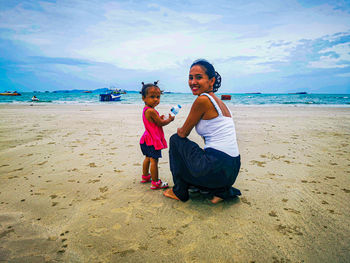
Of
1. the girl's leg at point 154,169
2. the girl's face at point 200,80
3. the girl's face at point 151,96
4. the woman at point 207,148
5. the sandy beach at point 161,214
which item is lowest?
the sandy beach at point 161,214

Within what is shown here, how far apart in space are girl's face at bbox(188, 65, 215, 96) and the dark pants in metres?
0.66

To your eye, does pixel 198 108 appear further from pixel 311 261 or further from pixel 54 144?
pixel 54 144

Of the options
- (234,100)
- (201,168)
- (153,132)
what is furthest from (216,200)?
(234,100)

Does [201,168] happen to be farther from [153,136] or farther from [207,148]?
[153,136]

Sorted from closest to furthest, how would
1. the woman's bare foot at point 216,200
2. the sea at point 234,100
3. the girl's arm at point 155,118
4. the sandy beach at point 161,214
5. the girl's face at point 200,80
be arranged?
the sandy beach at point 161,214 → the girl's face at point 200,80 → the woman's bare foot at point 216,200 → the girl's arm at point 155,118 → the sea at point 234,100

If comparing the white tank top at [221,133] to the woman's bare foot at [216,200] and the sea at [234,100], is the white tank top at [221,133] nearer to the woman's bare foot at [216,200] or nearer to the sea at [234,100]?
the woman's bare foot at [216,200]

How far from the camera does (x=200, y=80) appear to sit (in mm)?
2391

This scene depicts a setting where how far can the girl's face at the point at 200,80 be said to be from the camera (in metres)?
2.38

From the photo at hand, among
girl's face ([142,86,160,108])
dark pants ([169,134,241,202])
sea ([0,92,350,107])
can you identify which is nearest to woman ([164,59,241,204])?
dark pants ([169,134,241,202])

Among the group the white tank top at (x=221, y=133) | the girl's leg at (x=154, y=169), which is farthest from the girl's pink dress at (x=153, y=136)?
the white tank top at (x=221, y=133)

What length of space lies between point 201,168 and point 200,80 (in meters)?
1.05

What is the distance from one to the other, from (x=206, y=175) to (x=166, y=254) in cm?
89

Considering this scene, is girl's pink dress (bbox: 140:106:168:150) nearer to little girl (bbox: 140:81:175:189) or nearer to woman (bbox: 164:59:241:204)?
little girl (bbox: 140:81:175:189)

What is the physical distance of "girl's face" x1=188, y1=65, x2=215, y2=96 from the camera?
2385 millimetres
